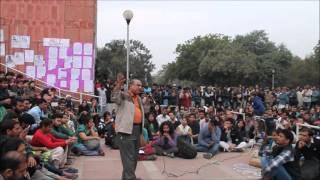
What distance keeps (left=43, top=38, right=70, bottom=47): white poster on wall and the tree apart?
3805 centimetres

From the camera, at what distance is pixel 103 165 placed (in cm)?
1103

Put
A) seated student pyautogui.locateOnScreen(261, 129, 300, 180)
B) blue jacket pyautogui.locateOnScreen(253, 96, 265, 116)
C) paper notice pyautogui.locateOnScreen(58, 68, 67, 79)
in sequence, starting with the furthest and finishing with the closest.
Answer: paper notice pyautogui.locateOnScreen(58, 68, 67, 79) → blue jacket pyautogui.locateOnScreen(253, 96, 265, 116) → seated student pyautogui.locateOnScreen(261, 129, 300, 180)

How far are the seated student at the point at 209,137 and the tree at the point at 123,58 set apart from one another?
45393 mm

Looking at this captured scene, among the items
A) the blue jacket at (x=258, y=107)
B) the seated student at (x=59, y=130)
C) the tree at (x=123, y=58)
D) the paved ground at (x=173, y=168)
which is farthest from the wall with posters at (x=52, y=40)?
the tree at (x=123, y=58)

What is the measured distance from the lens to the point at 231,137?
14789 millimetres

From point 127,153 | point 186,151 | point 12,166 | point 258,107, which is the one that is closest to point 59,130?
point 186,151

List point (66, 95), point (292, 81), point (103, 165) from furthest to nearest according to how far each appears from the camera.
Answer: point (292, 81), point (66, 95), point (103, 165)

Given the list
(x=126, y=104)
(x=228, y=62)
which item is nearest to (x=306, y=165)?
(x=126, y=104)

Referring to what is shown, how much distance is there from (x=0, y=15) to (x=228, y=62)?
133 ft

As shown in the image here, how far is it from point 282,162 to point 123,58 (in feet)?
188

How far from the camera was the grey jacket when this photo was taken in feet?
26.0

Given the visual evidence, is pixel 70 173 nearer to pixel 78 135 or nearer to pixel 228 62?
pixel 78 135

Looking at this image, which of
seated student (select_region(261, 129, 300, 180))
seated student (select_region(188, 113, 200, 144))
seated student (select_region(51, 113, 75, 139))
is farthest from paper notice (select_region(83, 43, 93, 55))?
seated student (select_region(261, 129, 300, 180))

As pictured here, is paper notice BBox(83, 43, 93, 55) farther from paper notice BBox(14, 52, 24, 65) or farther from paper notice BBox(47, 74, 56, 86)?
paper notice BBox(14, 52, 24, 65)
